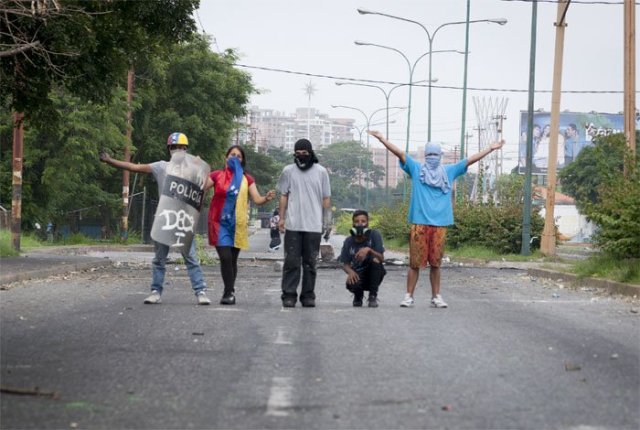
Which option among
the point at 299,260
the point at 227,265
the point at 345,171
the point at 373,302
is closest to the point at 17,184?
the point at 227,265

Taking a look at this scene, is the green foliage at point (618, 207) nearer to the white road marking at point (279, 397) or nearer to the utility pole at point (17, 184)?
the white road marking at point (279, 397)

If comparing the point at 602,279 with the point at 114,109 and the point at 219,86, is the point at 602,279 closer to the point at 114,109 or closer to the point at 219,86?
the point at 114,109

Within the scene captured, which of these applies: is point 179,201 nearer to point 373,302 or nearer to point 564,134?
point 373,302

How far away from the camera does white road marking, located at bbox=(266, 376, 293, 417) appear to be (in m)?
6.40

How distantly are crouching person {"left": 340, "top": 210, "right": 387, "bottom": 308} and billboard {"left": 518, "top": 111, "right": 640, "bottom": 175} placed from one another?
6850 cm

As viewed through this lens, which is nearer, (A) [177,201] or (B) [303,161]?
(B) [303,161]

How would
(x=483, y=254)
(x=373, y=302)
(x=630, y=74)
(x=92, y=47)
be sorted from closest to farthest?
(x=373, y=302) → (x=92, y=47) → (x=630, y=74) → (x=483, y=254)

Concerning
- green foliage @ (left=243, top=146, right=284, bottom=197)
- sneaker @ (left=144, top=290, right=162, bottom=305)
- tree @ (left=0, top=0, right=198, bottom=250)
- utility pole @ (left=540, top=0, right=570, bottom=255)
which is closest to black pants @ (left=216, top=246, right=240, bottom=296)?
sneaker @ (left=144, top=290, right=162, bottom=305)

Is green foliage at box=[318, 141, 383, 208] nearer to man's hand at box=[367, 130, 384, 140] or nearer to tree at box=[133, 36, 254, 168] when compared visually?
tree at box=[133, 36, 254, 168]

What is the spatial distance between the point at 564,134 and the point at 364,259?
74557mm

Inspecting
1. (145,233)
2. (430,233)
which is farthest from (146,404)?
(145,233)

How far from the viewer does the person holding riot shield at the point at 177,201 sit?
13.0 meters

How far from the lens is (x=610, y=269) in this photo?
19203 mm

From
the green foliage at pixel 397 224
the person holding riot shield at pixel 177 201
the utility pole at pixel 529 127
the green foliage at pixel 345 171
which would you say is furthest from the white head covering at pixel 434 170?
the green foliage at pixel 345 171
